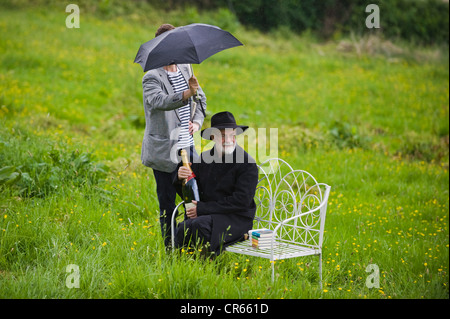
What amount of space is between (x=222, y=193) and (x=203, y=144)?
144 inches

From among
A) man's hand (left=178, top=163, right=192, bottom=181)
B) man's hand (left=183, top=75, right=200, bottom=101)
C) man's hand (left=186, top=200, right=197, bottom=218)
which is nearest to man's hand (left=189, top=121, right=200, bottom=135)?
man's hand (left=183, top=75, right=200, bottom=101)

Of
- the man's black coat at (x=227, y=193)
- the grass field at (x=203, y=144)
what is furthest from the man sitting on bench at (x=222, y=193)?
the grass field at (x=203, y=144)

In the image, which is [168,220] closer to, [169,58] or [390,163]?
[169,58]

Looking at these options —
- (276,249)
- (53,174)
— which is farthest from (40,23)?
(276,249)

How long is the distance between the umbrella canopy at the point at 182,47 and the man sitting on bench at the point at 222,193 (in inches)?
21.5

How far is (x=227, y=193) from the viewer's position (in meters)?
3.96

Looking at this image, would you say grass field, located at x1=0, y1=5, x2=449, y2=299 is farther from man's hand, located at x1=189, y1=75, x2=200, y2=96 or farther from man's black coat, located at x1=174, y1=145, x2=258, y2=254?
man's hand, located at x1=189, y1=75, x2=200, y2=96

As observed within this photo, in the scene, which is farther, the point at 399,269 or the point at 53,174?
the point at 53,174

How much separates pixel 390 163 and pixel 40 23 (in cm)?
1514

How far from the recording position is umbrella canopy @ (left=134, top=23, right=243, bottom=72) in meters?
3.89

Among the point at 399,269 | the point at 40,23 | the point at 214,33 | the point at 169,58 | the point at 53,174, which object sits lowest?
the point at 399,269

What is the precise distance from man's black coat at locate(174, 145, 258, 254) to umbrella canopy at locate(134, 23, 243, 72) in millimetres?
794
